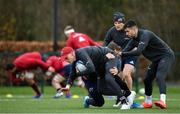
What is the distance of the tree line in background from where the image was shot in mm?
35469

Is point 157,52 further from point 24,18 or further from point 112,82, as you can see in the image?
point 24,18

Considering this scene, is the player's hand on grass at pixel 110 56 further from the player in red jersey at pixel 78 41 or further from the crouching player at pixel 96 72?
the player in red jersey at pixel 78 41

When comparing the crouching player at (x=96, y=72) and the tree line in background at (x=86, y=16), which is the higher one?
the tree line in background at (x=86, y=16)

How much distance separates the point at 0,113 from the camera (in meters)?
15.5

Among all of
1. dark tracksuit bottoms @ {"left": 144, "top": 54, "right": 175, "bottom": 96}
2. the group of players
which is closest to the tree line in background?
dark tracksuit bottoms @ {"left": 144, "top": 54, "right": 175, "bottom": 96}

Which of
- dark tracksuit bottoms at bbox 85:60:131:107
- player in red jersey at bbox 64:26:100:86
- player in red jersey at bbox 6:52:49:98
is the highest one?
player in red jersey at bbox 64:26:100:86

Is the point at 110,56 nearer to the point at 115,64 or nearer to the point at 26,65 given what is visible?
the point at 115,64

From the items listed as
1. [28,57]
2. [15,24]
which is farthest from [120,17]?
[15,24]

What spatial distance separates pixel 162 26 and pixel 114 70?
19.4 metres

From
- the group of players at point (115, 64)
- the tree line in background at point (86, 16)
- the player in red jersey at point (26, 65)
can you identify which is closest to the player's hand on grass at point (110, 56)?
the group of players at point (115, 64)

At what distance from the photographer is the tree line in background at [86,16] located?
35469mm

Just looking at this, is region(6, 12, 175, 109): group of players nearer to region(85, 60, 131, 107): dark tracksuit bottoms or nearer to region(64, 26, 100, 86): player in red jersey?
region(85, 60, 131, 107): dark tracksuit bottoms

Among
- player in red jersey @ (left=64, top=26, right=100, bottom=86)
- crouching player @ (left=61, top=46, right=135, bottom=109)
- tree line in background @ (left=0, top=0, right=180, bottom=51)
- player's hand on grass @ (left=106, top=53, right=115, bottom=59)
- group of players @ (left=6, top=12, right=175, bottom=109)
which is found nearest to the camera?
crouching player @ (left=61, top=46, right=135, bottom=109)

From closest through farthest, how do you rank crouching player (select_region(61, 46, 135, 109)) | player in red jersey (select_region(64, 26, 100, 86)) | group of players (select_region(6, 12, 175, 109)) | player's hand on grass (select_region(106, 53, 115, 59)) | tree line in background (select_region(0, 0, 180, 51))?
1. crouching player (select_region(61, 46, 135, 109))
2. group of players (select_region(6, 12, 175, 109))
3. player's hand on grass (select_region(106, 53, 115, 59))
4. player in red jersey (select_region(64, 26, 100, 86))
5. tree line in background (select_region(0, 0, 180, 51))
